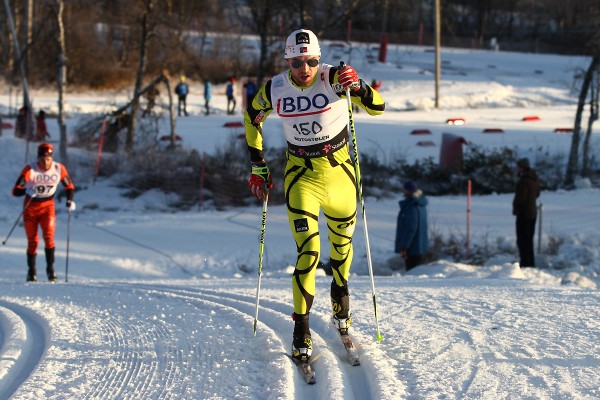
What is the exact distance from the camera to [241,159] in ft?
67.5

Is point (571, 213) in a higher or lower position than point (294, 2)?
lower

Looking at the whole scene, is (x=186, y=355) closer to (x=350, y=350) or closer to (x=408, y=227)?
(x=350, y=350)

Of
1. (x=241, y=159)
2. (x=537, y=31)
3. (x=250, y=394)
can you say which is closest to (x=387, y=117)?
(x=241, y=159)

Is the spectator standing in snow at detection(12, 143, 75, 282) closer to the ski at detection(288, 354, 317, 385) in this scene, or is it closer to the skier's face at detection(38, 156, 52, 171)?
the skier's face at detection(38, 156, 52, 171)

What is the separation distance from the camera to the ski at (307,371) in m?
5.61

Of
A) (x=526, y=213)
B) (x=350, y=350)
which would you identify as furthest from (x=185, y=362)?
(x=526, y=213)

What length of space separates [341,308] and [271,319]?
1075 mm

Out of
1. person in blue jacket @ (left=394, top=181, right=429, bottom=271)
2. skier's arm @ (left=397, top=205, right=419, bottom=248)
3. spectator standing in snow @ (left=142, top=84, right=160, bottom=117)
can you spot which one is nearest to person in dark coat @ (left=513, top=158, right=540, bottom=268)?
person in blue jacket @ (left=394, top=181, right=429, bottom=271)

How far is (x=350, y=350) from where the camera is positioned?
6.09 m

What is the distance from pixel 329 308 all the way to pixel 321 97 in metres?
2.40

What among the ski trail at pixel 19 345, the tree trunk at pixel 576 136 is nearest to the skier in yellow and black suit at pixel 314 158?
the ski trail at pixel 19 345

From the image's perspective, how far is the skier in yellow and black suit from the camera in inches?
239

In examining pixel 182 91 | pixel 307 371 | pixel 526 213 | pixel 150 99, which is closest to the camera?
pixel 307 371

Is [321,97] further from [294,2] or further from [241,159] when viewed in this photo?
[294,2]
